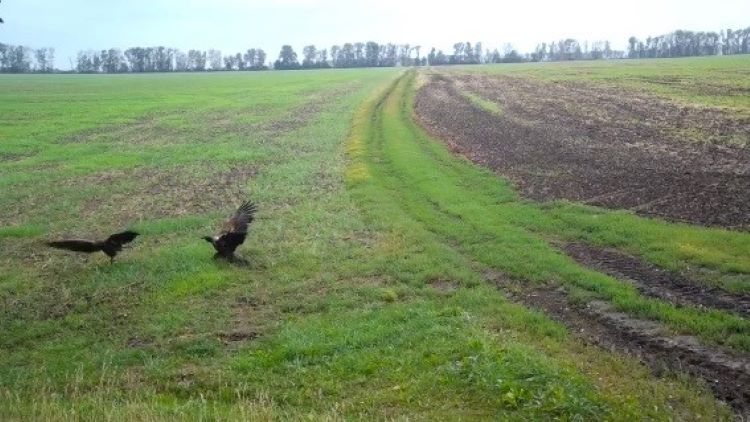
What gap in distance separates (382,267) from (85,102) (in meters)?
55.3

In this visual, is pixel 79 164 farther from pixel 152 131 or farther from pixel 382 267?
pixel 382 267

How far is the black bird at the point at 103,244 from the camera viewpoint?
40.4ft

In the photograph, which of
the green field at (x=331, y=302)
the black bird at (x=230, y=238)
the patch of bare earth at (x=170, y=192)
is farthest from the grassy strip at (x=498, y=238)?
the patch of bare earth at (x=170, y=192)

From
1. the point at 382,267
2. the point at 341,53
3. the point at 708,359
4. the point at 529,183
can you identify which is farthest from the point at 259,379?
the point at 341,53

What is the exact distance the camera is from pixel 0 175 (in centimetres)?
2414

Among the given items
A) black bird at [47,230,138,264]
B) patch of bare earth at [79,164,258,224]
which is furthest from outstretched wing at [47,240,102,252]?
patch of bare earth at [79,164,258,224]

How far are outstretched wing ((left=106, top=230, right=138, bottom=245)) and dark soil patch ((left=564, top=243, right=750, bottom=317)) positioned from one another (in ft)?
28.0

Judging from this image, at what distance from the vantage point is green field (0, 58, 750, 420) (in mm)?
7578

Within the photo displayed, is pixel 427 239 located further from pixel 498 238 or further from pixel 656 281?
pixel 656 281

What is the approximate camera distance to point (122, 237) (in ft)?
42.1

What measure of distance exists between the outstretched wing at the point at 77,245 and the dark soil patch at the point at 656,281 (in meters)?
9.18

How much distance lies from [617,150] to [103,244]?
61.3 feet

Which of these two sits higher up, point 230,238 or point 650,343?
point 230,238

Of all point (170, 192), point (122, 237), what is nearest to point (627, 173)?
point (170, 192)
